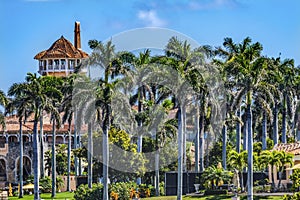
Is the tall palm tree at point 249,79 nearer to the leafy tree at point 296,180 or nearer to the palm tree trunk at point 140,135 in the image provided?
the leafy tree at point 296,180

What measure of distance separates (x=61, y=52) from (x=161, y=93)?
69165 mm

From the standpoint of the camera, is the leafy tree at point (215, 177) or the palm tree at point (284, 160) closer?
the palm tree at point (284, 160)

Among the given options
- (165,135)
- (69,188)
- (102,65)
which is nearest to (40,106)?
(102,65)

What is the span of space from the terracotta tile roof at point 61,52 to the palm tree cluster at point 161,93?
54.2 metres

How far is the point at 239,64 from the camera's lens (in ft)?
234

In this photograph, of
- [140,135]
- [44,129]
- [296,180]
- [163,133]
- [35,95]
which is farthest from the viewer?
[44,129]

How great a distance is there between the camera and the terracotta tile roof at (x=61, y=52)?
494ft

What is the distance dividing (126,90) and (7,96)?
16.2 m

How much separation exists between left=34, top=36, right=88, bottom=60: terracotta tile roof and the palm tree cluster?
178ft

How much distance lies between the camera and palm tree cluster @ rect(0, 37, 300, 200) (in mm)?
74188

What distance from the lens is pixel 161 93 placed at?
84.4m

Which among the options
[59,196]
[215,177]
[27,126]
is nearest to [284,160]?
[215,177]

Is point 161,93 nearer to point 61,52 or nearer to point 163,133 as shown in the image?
point 163,133

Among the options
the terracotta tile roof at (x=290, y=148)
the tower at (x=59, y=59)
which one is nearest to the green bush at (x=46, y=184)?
the terracotta tile roof at (x=290, y=148)
